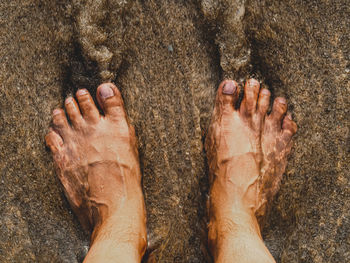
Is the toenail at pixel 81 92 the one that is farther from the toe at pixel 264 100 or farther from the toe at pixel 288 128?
the toe at pixel 288 128

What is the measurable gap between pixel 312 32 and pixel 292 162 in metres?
0.56

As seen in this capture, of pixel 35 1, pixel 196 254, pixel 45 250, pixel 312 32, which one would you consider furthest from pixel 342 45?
pixel 45 250

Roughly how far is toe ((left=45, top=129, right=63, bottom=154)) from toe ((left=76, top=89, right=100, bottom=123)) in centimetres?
15

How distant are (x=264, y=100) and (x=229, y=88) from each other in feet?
→ 0.56

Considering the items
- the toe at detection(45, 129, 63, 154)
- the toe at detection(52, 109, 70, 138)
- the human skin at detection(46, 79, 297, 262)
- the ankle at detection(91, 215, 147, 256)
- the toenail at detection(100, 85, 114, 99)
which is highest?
the toenail at detection(100, 85, 114, 99)

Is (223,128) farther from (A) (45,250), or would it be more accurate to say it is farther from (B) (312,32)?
(A) (45,250)

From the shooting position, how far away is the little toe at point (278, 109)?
66.2 inches

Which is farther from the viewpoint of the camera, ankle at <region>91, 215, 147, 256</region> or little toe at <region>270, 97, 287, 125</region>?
little toe at <region>270, 97, 287, 125</region>

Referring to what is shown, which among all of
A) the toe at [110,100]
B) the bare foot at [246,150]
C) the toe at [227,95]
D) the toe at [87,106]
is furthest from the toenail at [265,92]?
the toe at [87,106]

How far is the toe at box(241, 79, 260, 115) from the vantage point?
1.69 meters

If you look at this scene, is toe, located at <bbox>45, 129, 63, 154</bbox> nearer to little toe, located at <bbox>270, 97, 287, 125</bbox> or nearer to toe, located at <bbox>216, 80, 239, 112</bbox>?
toe, located at <bbox>216, 80, 239, 112</bbox>

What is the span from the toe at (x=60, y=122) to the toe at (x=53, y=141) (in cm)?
2

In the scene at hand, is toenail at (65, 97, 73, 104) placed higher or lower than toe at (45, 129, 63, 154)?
higher

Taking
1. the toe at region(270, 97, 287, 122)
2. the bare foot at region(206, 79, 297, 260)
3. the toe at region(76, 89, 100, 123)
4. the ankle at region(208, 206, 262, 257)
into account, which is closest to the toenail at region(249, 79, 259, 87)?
the bare foot at region(206, 79, 297, 260)
